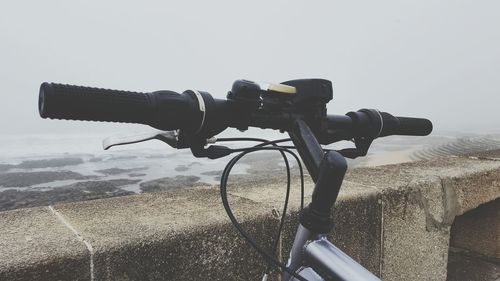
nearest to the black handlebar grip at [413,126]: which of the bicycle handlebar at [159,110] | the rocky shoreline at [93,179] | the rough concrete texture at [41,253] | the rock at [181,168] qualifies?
the bicycle handlebar at [159,110]

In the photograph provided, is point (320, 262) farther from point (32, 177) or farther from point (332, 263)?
point (32, 177)

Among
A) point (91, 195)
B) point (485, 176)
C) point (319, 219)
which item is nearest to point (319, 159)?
point (319, 219)

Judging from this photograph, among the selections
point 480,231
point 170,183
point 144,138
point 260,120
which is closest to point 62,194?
point 170,183

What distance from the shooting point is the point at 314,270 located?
3.03ft

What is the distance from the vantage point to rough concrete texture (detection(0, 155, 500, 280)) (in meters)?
1.22

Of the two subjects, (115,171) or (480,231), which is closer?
(480,231)

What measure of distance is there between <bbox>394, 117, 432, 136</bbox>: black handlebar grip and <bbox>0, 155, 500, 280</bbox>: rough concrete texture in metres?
0.66

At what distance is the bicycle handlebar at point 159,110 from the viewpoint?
628mm

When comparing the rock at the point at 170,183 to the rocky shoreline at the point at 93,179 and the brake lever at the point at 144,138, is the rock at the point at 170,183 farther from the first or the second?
the brake lever at the point at 144,138

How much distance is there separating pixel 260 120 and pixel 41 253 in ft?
2.47

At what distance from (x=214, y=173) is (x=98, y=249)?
744 inches

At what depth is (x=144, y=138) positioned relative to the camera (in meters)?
0.91

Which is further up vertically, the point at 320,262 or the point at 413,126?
the point at 413,126

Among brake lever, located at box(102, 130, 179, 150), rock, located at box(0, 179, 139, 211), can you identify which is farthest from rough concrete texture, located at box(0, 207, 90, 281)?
rock, located at box(0, 179, 139, 211)
